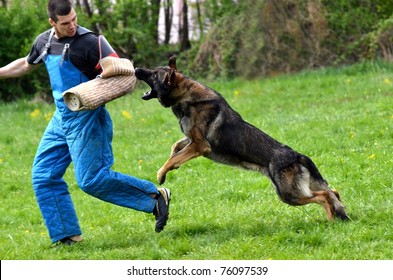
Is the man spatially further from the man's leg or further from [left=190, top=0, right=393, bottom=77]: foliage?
[left=190, top=0, right=393, bottom=77]: foliage

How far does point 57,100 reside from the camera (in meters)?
6.99

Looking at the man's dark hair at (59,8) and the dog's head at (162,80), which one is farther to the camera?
the dog's head at (162,80)

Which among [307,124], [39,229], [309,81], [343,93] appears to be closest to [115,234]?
[39,229]

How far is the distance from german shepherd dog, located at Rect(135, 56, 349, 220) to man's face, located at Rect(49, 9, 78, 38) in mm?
849

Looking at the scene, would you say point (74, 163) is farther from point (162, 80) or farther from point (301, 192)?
point (301, 192)

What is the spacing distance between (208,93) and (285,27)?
959 centimetres

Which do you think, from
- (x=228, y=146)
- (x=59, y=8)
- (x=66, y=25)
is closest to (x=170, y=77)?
(x=228, y=146)

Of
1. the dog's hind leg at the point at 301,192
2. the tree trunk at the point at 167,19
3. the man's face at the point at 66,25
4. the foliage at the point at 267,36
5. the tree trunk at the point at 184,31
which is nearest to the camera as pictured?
the man's face at the point at 66,25

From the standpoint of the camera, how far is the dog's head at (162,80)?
7.44m

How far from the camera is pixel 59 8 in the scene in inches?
265

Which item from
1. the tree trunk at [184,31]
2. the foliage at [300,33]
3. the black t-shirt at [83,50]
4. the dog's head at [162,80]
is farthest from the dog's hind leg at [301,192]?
the tree trunk at [184,31]

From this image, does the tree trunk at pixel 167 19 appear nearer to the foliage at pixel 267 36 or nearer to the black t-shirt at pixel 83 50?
the foliage at pixel 267 36

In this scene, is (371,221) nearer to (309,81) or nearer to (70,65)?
(70,65)

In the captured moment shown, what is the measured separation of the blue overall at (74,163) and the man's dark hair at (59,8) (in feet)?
1.29
